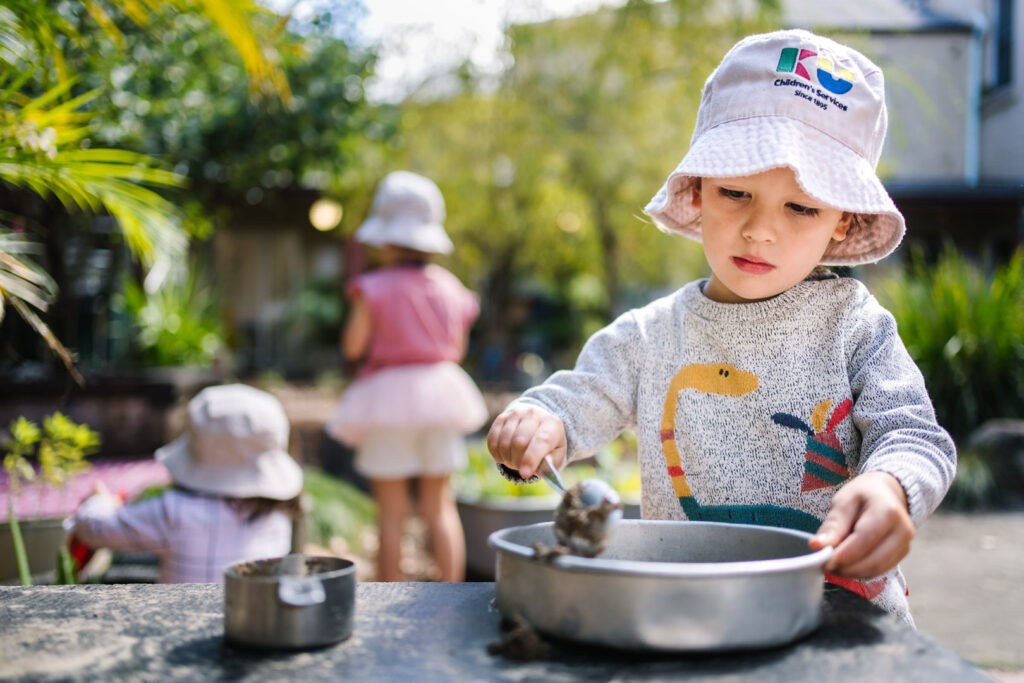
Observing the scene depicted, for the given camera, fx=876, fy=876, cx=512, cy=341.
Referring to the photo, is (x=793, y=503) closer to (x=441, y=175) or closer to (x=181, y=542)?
(x=181, y=542)

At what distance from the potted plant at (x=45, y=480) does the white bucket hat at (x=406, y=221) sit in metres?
1.94

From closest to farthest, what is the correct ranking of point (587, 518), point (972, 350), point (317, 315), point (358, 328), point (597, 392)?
point (587, 518), point (597, 392), point (358, 328), point (972, 350), point (317, 315)

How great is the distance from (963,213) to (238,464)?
15.3 m

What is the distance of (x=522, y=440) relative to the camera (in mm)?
1314

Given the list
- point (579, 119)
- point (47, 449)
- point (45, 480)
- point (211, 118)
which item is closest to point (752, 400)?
point (47, 449)

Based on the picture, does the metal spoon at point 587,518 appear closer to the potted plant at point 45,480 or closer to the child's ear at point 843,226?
the child's ear at point 843,226

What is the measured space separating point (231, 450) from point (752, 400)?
1.82m

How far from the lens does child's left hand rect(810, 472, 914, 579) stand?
1.00 metres

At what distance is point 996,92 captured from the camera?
38.1 feet

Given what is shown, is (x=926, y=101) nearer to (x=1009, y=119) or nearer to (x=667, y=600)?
(x=1009, y=119)

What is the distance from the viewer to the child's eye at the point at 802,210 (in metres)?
1.47

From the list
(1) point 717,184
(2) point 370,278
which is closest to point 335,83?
(2) point 370,278

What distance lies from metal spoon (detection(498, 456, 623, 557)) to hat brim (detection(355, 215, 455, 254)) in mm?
3169


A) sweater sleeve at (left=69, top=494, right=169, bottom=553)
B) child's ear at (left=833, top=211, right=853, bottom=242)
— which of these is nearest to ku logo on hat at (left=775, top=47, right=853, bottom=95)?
child's ear at (left=833, top=211, right=853, bottom=242)
